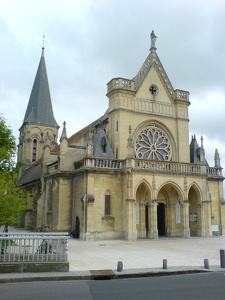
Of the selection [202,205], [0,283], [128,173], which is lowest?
[0,283]

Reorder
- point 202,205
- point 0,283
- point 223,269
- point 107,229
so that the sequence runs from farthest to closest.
A: point 202,205, point 107,229, point 223,269, point 0,283

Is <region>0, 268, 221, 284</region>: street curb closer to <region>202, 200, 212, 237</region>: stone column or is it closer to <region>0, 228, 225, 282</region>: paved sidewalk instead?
<region>0, 228, 225, 282</region>: paved sidewalk

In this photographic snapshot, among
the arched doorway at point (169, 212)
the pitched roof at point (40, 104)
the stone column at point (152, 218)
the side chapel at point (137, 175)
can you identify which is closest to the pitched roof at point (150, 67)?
the side chapel at point (137, 175)

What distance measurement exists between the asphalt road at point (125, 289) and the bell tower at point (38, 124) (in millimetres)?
46781

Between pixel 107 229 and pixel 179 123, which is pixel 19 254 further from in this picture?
pixel 179 123

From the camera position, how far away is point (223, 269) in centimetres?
1300

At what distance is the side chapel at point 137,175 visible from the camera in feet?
88.4

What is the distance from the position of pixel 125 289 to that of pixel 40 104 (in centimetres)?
5185

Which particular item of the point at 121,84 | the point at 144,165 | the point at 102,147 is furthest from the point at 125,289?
the point at 121,84

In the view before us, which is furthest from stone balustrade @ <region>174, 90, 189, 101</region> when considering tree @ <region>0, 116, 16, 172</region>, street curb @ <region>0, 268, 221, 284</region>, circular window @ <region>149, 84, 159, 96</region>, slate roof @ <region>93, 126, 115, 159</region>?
street curb @ <region>0, 268, 221, 284</region>

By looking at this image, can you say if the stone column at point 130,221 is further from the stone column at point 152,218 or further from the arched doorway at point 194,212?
the arched doorway at point 194,212

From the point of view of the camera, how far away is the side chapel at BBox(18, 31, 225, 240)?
26953 millimetres

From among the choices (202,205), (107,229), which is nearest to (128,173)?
(107,229)

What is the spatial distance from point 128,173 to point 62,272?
15555 mm
